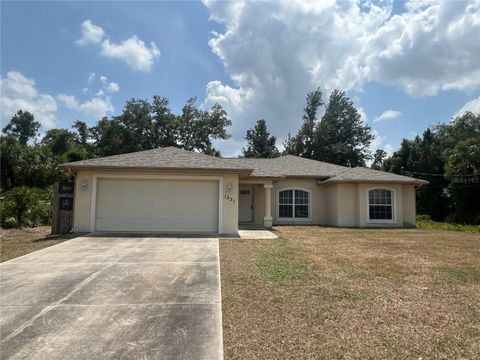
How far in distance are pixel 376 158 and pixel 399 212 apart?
2768 centimetres

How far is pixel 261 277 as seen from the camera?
6.27 metres

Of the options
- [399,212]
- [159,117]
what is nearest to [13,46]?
[399,212]

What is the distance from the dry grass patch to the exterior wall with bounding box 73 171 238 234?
15.3 feet

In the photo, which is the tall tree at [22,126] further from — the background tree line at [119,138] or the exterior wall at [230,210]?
the exterior wall at [230,210]

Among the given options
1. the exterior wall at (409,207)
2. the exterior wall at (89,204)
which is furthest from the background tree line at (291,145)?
the exterior wall at (409,207)

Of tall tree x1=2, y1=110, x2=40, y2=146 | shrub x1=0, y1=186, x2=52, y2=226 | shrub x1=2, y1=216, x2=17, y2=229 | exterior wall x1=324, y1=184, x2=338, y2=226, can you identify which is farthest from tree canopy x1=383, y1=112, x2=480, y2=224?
tall tree x1=2, y1=110, x2=40, y2=146

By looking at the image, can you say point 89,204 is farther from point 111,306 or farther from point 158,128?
point 158,128

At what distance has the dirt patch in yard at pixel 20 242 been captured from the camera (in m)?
9.01

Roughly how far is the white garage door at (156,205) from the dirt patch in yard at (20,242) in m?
1.82

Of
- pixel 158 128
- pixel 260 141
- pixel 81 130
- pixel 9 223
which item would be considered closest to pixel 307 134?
pixel 260 141

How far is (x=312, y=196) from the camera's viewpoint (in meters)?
19.3

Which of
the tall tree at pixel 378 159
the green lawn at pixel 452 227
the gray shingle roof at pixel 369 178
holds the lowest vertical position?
the green lawn at pixel 452 227

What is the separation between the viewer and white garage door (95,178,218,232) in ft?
43.4

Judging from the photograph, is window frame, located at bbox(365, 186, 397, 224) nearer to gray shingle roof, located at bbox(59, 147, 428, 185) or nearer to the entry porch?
gray shingle roof, located at bbox(59, 147, 428, 185)
